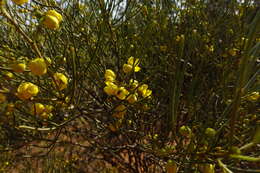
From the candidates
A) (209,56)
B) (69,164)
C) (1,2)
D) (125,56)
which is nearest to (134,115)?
(125,56)

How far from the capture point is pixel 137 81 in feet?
4.91

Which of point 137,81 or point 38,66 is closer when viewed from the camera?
point 38,66

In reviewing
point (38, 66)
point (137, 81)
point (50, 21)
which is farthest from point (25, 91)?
point (137, 81)

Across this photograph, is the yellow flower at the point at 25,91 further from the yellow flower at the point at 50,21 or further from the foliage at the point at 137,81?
the yellow flower at the point at 50,21

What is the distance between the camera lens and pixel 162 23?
94.3 inches

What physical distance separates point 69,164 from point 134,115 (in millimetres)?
2234

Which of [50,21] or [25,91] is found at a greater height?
[50,21]

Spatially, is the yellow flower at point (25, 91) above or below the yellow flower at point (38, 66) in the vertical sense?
below

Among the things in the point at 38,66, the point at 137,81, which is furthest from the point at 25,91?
the point at 137,81

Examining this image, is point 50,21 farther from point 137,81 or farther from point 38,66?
point 137,81

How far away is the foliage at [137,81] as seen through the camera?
801 mm

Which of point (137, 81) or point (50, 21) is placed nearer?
point (50, 21)

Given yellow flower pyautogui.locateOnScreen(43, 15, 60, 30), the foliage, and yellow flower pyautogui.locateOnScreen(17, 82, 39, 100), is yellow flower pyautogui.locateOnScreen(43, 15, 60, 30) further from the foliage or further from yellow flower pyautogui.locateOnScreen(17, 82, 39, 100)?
yellow flower pyautogui.locateOnScreen(17, 82, 39, 100)

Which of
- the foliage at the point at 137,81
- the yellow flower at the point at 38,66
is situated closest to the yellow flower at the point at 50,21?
the foliage at the point at 137,81
